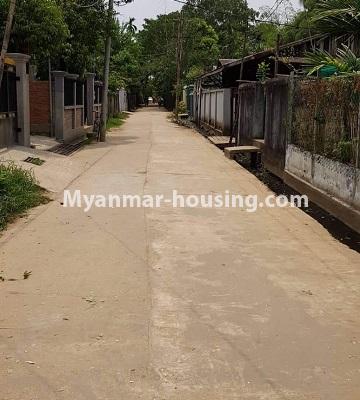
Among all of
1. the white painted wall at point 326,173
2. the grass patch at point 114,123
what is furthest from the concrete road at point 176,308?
the grass patch at point 114,123

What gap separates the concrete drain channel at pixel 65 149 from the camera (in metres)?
16.7

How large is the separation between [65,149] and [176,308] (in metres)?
13.8

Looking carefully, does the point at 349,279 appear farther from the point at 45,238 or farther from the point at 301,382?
the point at 45,238

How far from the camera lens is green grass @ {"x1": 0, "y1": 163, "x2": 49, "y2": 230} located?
26.4 ft

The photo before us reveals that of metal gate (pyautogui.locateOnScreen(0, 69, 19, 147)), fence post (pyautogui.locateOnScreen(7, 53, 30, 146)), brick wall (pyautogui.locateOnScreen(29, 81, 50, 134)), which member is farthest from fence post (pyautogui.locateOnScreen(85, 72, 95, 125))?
metal gate (pyautogui.locateOnScreen(0, 69, 19, 147))

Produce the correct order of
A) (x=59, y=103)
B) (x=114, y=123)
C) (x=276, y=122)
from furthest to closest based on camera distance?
(x=114, y=123)
(x=59, y=103)
(x=276, y=122)

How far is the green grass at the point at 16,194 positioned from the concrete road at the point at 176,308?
29 cm

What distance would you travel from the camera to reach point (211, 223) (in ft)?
26.2

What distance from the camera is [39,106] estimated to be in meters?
19.6

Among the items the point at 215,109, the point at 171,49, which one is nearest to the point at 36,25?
the point at 215,109

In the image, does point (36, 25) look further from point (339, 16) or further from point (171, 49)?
point (171, 49)

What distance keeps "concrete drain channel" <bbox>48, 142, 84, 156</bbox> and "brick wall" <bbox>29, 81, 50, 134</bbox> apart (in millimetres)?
1246

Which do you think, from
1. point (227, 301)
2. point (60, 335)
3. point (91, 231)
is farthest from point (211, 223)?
point (60, 335)

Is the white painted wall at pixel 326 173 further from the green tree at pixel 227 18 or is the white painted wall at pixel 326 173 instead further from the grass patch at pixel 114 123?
the green tree at pixel 227 18
